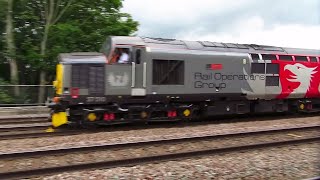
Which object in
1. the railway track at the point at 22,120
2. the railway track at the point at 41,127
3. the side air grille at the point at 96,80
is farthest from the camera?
the railway track at the point at 22,120

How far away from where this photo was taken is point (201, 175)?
24.6 ft

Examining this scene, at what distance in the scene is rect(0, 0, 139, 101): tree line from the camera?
891 inches

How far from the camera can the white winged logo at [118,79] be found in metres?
13.2

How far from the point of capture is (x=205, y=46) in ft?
49.6

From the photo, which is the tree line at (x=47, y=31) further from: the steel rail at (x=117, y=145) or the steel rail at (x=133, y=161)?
the steel rail at (x=133, y=161)

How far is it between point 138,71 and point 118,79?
730 mm

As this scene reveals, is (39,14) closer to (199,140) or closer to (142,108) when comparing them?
→ (142,108)

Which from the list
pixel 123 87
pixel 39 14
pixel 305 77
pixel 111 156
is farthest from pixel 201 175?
pixel 39 14

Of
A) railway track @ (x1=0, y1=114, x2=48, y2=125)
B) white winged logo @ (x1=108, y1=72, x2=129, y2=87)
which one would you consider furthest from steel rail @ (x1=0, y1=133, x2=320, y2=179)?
railway track @ (x1=0, y1=114, x2=48, y2=125)

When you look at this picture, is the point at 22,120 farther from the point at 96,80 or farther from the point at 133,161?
the point at 133,161

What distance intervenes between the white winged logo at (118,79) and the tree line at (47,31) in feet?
32.4

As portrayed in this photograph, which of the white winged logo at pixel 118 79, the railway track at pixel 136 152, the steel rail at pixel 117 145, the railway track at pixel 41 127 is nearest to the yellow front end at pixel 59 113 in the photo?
the railway track at pixel 41 127

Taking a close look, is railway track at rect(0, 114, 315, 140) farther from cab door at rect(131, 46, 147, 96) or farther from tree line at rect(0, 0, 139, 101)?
tree line at rect(0, 0, 139, 101)

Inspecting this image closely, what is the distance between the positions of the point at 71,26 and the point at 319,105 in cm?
1370
